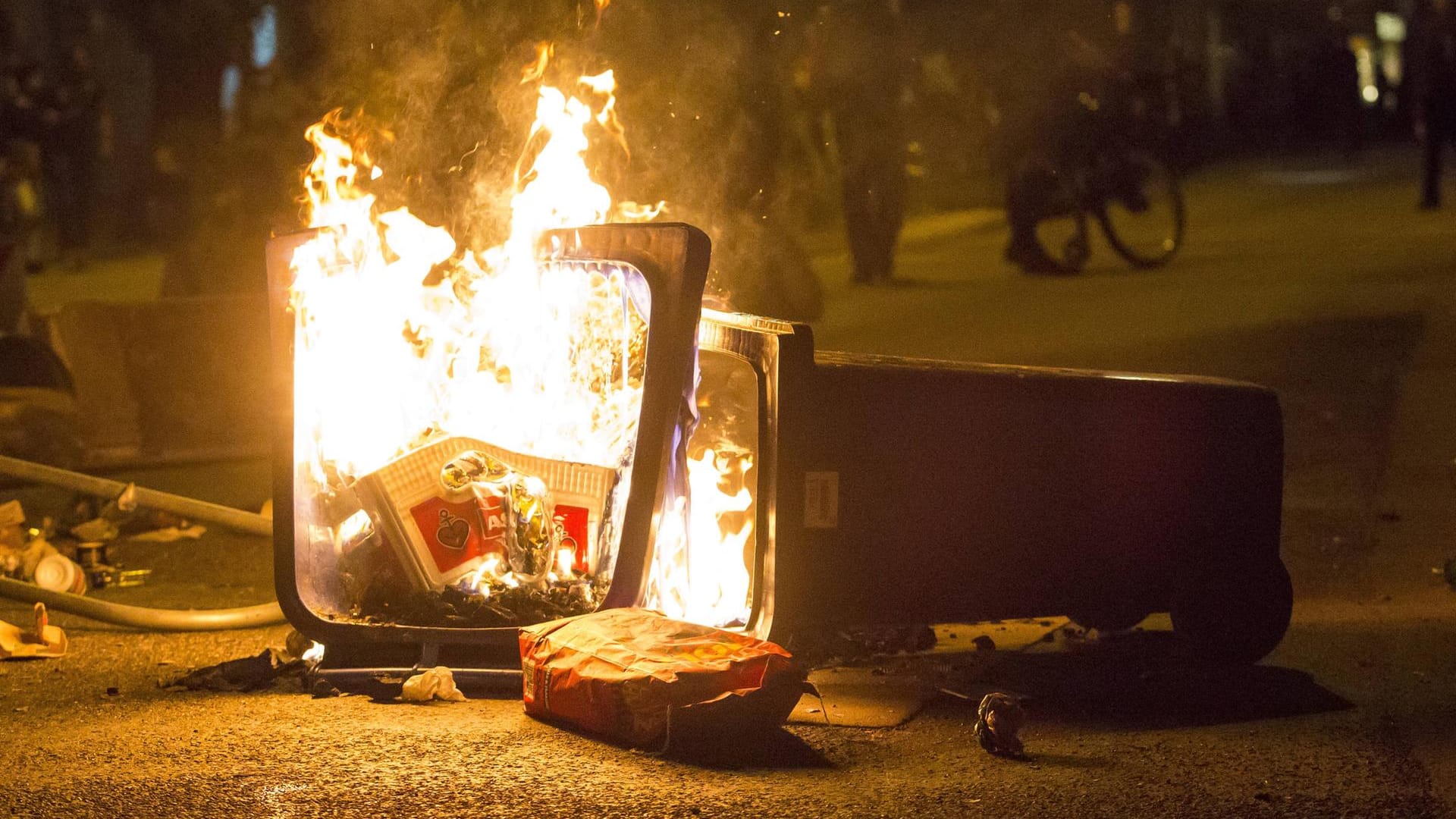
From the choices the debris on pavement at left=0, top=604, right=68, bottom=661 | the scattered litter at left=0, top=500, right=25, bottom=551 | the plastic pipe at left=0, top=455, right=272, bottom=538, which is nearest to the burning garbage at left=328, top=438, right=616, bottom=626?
the debris on pavement at left=0, top=604, right=68, bottom=661

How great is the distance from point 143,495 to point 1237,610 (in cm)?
354

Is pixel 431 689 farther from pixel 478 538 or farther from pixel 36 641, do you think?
pixel 36 641

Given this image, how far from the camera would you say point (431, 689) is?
16.1 feet

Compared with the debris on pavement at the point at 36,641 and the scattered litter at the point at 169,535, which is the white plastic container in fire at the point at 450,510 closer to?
the debris on pavement at the point at 36,641

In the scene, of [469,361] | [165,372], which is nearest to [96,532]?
[165,372]

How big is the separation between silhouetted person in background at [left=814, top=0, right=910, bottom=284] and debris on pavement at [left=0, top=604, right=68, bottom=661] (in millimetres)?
8782

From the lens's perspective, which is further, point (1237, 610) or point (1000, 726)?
point (1237, 610)

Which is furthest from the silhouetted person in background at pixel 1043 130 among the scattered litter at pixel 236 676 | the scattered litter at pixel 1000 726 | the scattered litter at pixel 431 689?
the scattered litter at pixel 1000 726

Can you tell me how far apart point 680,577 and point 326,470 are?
108 centimetres

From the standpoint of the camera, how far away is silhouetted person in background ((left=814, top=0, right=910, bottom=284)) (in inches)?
580

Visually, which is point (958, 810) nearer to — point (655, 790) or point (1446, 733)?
point (655, 790)

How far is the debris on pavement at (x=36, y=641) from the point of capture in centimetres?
553

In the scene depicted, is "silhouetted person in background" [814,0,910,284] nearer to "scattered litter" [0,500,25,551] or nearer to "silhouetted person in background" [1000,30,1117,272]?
"silhouetted person in background" [1000,30,1117,272]

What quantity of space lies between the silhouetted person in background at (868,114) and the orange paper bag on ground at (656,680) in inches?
364
